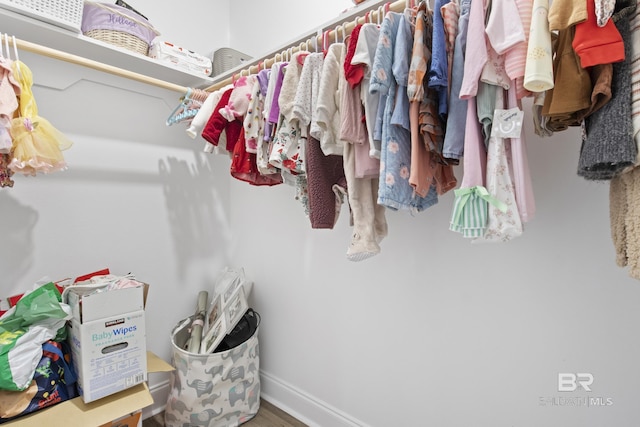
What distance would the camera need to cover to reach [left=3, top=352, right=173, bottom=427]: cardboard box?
102 cm

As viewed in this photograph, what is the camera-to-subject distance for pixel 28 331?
3.48 feet

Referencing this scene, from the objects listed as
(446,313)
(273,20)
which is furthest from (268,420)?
(273,20)

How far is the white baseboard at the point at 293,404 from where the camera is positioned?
1.53 meters

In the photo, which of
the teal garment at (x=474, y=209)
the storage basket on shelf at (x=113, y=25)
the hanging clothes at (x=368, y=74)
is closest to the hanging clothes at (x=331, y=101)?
the hanging clothes at (x=368, y=74)

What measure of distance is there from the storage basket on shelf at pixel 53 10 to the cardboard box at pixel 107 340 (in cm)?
100

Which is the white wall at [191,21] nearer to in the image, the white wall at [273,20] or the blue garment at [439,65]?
the white wall at [273,20]

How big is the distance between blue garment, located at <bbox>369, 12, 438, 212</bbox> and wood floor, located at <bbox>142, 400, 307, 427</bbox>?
55.2 inches

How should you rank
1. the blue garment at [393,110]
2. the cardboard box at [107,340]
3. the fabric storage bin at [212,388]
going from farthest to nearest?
the fabric storage bin at [212,388] → the cardboard box at [107,340] → the blue garment at [393,110]

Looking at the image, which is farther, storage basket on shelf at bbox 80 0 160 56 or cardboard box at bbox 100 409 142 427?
storage basket on shelf at bbox 80 0 160 56

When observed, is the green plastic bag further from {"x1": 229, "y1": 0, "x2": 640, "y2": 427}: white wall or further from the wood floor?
{"x1": 229, "y1": 0, "x2": 640, "y2": 427}: white wall

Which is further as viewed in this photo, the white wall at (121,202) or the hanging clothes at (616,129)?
the white wall at (121,202)

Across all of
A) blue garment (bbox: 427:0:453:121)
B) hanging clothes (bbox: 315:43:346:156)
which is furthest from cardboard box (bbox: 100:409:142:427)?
blue garment (bbox: 427:0:453:121)

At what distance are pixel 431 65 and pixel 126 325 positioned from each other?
133cm

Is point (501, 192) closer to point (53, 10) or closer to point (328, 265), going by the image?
point (328, 265)
